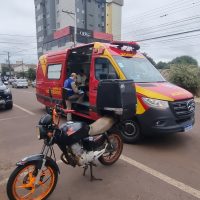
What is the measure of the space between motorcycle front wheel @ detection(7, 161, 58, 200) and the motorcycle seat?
0.84 metres

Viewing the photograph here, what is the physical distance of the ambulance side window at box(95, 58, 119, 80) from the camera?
5.49 m

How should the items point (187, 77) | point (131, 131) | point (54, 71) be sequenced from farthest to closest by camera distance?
point (187, 77)
point (54, 71)
point (131, 131)

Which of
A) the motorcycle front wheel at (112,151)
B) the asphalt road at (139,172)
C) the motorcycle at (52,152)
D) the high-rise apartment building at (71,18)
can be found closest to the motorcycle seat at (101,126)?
the motorcycle at (52,152)

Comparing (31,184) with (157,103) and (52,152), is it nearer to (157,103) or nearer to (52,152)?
(52,152)

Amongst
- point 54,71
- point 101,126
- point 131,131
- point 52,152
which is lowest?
point 131,131

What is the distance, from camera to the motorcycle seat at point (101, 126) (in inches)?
138

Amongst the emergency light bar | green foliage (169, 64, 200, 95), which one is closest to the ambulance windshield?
the emergency light bar

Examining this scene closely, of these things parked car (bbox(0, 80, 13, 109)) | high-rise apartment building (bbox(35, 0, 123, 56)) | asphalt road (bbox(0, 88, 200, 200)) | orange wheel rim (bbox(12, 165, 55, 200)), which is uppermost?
high-rise apartment building (bbox(35, 0, 123, 56))

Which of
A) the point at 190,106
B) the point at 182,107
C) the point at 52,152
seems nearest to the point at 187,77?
the point at 190,106

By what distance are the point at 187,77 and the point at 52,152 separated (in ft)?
44.3

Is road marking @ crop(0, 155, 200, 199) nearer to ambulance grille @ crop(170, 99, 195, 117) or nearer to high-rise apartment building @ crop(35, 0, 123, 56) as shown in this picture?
ambulance grille @ crop(170, 99, 195, 117)

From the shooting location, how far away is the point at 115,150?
166 inches

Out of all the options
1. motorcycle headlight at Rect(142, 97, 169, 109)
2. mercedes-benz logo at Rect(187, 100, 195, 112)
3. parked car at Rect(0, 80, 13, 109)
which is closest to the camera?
motorcycle headlight at Rect(142, 97, 169, 109)

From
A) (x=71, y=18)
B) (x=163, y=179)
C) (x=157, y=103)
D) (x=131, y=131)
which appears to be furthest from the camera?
(x=71, y=18)
